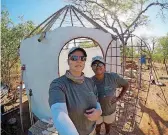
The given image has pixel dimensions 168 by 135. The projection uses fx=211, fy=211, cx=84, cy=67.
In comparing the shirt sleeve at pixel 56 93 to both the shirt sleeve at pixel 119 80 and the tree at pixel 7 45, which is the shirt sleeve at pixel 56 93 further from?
the tree at pixel 7 45

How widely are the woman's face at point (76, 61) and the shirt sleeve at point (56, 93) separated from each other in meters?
0.23

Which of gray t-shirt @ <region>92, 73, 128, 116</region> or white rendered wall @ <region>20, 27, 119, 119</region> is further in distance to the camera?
white rendered wall @ <region>20, 27, 119, 119</region>

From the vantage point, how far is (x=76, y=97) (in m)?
1.69

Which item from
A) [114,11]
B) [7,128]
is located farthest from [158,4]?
[7,128]

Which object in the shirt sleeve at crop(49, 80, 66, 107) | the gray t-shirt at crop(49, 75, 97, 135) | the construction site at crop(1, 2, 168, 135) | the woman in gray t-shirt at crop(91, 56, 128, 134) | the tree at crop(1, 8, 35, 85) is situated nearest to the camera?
the shirt sleeve at crop(49, 80, 66, 107)

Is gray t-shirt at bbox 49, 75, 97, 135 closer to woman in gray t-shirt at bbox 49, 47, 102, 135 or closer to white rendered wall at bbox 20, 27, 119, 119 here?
woman in gray t-shirt at bbox 49, 47, 102, 135

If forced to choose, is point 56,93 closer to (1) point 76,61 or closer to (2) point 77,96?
(2) point 77,96

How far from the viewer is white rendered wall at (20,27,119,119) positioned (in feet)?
16.1

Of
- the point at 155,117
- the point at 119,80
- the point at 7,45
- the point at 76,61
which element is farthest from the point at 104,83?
the point at 7,45

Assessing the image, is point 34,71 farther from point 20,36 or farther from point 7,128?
point 20,36

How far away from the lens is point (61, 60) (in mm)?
7438

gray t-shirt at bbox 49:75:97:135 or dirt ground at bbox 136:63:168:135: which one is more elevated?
gray t-shirt at bbox 49:75:97:135

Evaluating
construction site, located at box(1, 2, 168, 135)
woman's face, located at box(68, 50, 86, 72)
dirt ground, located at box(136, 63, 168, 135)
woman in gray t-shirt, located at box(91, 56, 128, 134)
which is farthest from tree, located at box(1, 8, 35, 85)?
woman's face, located at box(68, 50, 86, 72)

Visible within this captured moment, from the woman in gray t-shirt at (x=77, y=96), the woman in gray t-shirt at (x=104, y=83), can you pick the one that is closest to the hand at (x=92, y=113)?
the woman in gray t-shirt at (x=77, y=96)
